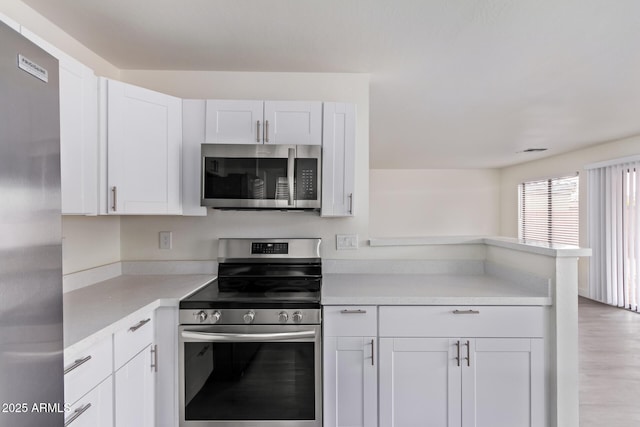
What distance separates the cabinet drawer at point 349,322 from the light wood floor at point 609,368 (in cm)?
172

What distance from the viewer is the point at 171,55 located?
2.13m

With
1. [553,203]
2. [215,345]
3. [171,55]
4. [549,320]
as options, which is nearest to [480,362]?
[549,320]

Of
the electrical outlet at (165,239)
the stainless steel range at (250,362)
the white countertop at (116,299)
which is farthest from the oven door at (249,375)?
the electrical outlet at (165,239)

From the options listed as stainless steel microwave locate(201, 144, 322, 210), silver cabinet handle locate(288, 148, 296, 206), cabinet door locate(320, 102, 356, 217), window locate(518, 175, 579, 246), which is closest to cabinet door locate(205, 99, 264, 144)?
stainless steel microwave locate(201, 144, 322, 210)

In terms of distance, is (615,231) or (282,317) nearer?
(282,317)

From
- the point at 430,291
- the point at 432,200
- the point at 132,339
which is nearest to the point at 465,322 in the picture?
the point at 430,291

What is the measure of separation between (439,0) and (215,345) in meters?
2.06

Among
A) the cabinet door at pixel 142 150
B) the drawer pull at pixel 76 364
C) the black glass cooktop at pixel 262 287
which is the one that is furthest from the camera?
the cabinet door at pixel 142 150

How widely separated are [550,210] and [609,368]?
409 cm

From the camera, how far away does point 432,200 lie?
7773 mm

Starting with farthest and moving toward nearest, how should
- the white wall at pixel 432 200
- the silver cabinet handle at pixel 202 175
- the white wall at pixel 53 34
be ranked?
the white wall at pixel 432 200 < the silver cabinet handle at pixel 202 175 < the white wall at pixel 53 34

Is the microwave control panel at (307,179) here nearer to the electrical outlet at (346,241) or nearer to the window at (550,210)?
the electrical outlet at (346,241)

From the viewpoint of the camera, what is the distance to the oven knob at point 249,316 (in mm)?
1650

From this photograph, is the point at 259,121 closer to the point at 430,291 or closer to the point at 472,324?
the point at 430,291
